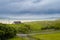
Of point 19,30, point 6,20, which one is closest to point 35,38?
point 19,30

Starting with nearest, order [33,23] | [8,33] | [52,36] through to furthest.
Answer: [8,33]
[52,36]
[33,23]

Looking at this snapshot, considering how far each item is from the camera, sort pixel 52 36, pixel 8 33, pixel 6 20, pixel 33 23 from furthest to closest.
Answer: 1. pixel 6 20
2. pixel 33 23
3. pixel 52 36
4. pixel 8 33

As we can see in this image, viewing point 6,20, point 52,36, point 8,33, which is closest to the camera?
point 8,33

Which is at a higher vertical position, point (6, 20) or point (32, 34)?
point (6, 20)

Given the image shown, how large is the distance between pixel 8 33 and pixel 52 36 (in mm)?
4122

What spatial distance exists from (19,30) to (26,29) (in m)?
0.67

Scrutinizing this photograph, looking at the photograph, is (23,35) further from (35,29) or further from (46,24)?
(46,24)

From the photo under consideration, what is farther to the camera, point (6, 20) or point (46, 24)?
point (6, 20)

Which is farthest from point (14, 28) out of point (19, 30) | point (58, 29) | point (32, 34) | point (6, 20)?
point (58, 29)

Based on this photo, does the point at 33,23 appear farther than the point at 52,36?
Yes

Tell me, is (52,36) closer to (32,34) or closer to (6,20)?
(32,34)

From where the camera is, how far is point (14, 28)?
49.8 feet

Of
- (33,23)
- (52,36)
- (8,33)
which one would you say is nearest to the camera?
(8,33)

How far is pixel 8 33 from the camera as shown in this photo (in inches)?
579
